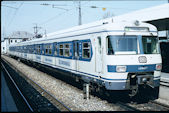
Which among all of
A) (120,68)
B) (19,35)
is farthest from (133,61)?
(19,35)

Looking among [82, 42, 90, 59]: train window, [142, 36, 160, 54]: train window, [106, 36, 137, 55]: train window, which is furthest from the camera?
[82, 42, 90, 59]: train window

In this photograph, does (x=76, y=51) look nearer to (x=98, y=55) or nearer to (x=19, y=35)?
(x=98, y=55)

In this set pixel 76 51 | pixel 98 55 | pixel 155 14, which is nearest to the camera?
pixel 98 55

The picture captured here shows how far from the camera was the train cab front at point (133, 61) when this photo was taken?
734cm

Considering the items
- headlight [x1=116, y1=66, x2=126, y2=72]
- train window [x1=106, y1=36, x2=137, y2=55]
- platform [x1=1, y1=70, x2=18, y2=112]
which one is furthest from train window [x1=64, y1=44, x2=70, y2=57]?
headlight [x1=116, y1=66, x2=126, y2=72]

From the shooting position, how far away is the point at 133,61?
7.43 meters

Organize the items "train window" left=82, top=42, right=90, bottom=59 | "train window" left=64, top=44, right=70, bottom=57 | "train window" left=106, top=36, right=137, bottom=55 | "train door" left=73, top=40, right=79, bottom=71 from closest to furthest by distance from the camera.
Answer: "train window" left=106, top=36, right=137, bottom=55 < "train window" left=82, top=42, right=90, bottom=59 < "train door" left=73, top=40, right=79, bottom=71 < "train window" left=64, top=44, right=70, bottom=57

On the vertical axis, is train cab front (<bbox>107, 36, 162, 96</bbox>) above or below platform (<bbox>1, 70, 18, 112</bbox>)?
above

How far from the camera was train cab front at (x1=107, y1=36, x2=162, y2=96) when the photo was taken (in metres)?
7.34

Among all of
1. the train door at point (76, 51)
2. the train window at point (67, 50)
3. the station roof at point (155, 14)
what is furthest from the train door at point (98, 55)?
the station roof at point (155, 14)

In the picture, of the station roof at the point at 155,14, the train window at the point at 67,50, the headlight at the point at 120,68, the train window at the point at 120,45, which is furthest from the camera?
the train window at the point at 67,50

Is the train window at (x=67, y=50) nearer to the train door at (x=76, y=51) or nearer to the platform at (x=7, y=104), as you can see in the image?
the train door at (x=76, y=51)

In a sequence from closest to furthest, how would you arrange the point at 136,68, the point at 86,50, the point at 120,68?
the point at 120,68
the point at 136,68
the point at 86,50

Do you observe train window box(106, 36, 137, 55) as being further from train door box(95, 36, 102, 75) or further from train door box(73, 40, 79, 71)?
train door box(73, 40, 79, 71)
